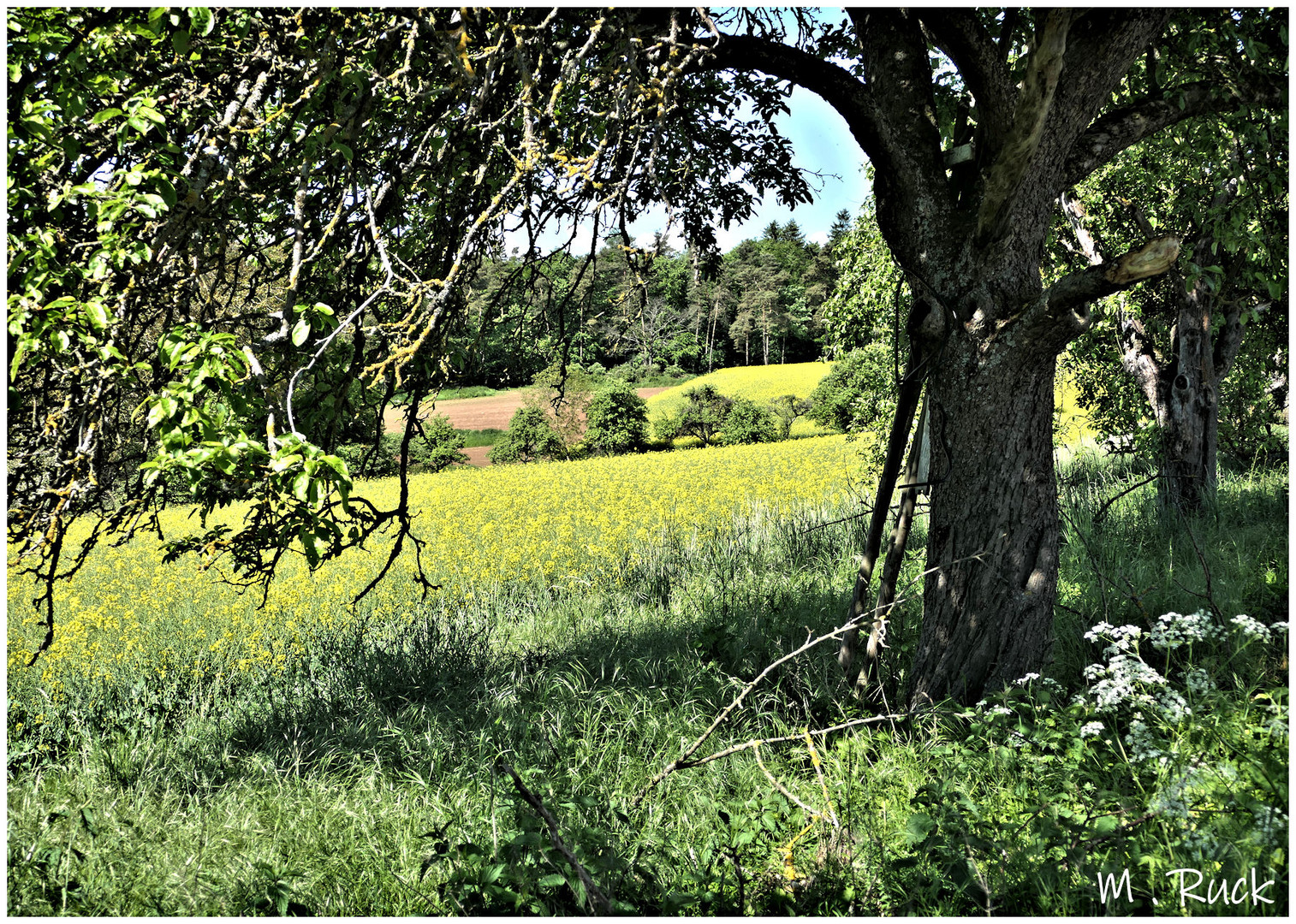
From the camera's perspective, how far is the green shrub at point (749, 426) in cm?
2920

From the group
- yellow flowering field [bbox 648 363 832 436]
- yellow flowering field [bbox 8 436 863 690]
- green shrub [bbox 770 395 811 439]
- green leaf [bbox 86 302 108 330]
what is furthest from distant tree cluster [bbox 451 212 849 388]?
yellow flowering field [bbox 648 363 832 436]

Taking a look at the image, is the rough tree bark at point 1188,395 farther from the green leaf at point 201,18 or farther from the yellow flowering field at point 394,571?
the green leaf at point 201,18

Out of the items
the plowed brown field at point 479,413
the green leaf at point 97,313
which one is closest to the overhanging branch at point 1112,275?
the green leaf at point 97,313

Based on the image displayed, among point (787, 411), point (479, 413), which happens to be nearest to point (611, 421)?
point (479, 413)

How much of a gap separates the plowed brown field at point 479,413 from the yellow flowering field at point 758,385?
149 cm

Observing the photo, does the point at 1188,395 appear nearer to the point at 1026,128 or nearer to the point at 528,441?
the point at 1026,128

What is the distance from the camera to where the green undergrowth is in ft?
8.25

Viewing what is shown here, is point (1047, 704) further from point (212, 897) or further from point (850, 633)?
point (212, 897)

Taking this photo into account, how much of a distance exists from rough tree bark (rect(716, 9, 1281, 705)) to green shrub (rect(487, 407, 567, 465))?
2457cm

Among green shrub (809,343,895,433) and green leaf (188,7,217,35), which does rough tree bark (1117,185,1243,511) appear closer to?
green shrub (809,343,895,433)

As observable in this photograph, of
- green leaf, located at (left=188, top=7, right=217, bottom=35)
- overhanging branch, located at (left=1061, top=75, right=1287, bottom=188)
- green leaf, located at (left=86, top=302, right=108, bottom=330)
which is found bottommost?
green leaf, located at (left=86, top=302, right=108, bottom=330)

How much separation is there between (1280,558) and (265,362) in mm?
6672

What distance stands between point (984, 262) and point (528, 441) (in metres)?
25.6

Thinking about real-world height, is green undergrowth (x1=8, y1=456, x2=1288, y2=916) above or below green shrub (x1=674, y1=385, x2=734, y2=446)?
below
